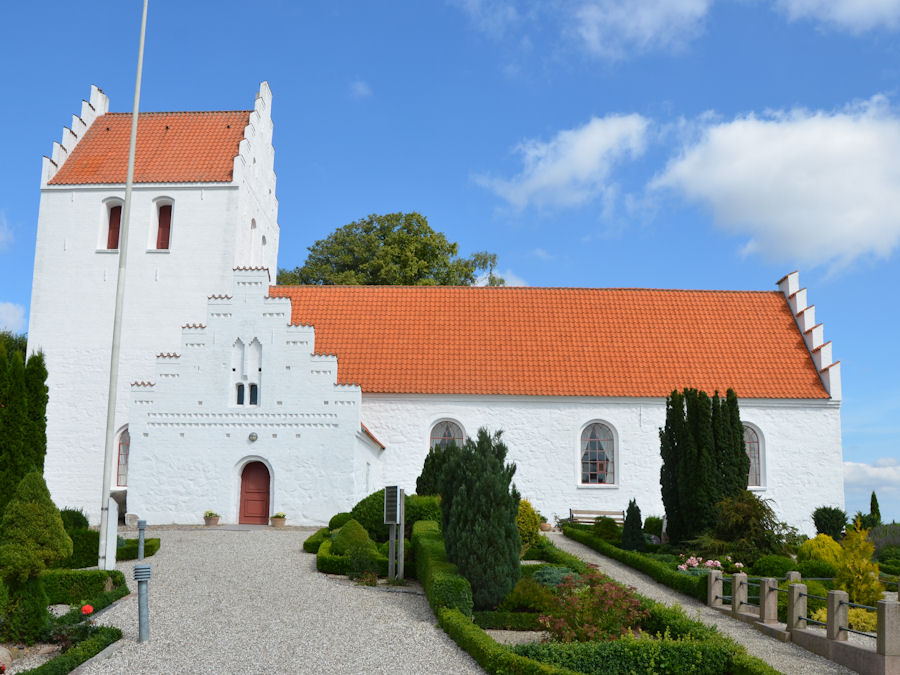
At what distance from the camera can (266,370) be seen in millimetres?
22016

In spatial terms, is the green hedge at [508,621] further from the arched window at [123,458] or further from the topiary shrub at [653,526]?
the arched window at [123,458]

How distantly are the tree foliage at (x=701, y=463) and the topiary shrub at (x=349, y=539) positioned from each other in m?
7.28

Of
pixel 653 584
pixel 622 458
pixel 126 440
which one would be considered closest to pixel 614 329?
pixel 622 458

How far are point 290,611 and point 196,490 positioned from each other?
11310 mm

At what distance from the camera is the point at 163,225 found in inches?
1032

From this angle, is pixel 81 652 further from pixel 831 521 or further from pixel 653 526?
pixel 831 521

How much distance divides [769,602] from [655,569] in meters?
3.60

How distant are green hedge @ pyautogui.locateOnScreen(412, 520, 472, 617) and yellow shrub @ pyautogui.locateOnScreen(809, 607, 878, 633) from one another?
5.41 meters

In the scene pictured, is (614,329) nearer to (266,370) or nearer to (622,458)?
(622,458)

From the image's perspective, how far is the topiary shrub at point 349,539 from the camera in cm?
Answer: 1510

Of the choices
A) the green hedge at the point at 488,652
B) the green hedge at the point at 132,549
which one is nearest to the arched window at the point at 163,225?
the green hedge at the point at 132,549

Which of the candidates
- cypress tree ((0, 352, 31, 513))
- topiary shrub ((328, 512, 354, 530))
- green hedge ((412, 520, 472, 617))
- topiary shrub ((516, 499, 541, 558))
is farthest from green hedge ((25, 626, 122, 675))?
topiary shrub ((516, 499, 541, 558))

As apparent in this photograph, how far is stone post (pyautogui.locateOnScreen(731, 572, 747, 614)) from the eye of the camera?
12.7m

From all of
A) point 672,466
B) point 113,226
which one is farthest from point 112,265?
point 672,466
